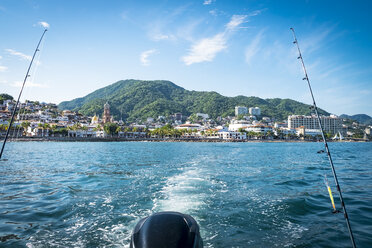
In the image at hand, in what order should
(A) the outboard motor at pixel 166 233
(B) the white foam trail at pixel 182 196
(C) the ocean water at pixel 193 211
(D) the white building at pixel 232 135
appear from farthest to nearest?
(D) the white building at pixel 232 135 < (B) the white foam trail at pixel 182 196 < (C) the ocean water at pixel 193 211 < (A) the outboard motor at pixel 166 233

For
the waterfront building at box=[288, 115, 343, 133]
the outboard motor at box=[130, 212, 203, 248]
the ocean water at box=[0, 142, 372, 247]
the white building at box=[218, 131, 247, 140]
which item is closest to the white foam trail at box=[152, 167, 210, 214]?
the ocean water at box=[0, 142, 372, 247]

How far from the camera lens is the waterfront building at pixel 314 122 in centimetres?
16675

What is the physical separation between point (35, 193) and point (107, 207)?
4.02 meters

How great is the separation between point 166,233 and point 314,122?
8104 inches

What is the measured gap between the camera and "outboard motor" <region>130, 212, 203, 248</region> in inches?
118

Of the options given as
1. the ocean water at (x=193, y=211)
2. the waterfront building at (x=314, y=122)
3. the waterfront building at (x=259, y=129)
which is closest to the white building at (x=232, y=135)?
the waterfront building at (x=259, y=129)

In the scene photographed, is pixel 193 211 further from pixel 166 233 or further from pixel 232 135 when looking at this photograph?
pixel 232 135

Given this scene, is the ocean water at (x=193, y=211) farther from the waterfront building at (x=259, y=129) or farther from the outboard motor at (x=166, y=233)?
the waterfront building at (x=259, y=129)

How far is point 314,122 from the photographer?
179625 mm

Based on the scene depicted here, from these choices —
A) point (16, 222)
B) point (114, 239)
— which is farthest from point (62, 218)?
point (114, 239)

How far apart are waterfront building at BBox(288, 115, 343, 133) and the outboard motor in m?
189

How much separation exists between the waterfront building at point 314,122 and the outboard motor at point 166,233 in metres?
189

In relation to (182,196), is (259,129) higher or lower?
higher

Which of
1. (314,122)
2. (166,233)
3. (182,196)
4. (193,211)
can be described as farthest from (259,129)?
(166,233)
